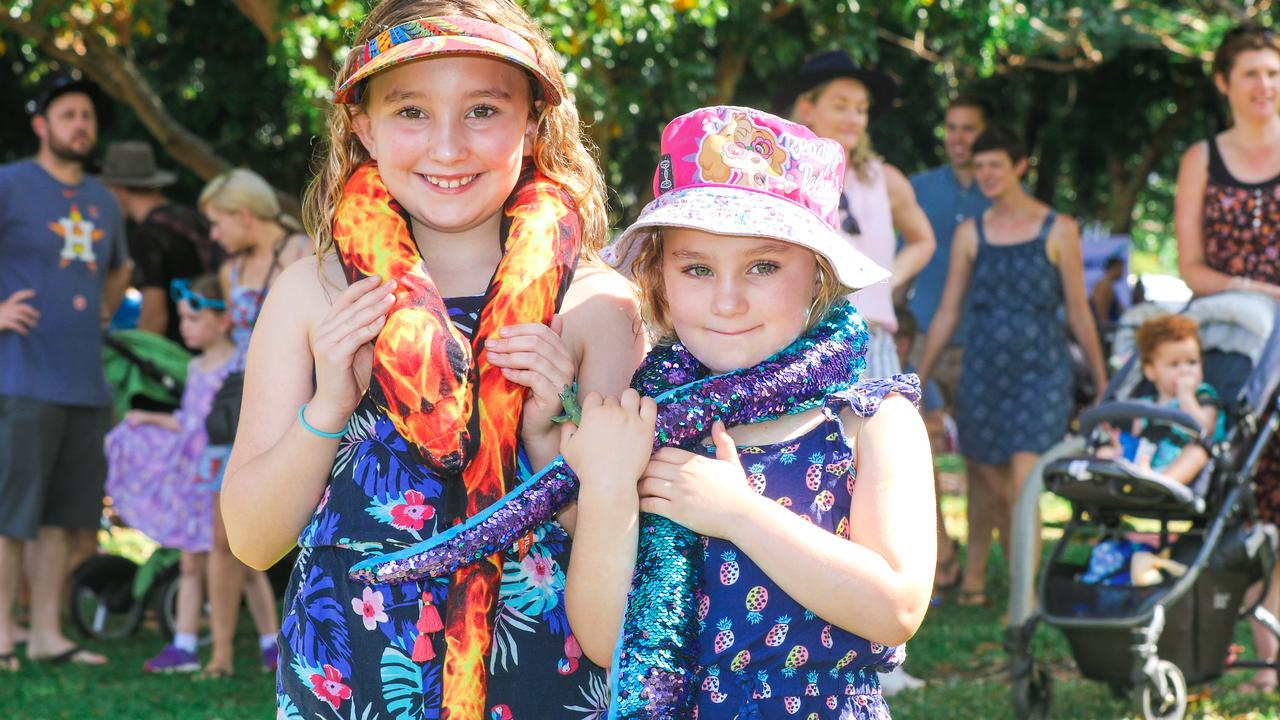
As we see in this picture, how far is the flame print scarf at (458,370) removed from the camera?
216cm

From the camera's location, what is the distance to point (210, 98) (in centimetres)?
1305

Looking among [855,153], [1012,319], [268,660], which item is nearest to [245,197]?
[268,660]

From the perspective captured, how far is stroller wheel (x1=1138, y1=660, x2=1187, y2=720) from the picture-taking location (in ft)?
15.4

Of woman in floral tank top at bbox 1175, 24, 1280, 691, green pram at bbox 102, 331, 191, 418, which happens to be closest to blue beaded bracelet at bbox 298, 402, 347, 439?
woman in floral tank top at bbox 1175, 24, 1280, 691

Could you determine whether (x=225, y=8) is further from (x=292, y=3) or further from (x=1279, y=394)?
(x=1279, y=394)

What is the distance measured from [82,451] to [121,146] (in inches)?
106

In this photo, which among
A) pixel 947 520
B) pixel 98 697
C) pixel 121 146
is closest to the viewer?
pixel 98 697

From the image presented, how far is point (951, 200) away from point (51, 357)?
4.65 meters

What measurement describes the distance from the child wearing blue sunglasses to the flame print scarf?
4.13 m

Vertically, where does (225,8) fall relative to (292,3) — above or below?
above

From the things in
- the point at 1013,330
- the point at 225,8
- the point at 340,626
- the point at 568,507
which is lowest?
the point at 340,626

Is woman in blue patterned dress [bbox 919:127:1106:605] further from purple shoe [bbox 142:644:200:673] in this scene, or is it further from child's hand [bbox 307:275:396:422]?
child's hand [bbox 307:275:396:422]

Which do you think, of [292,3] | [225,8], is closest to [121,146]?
[292,3]

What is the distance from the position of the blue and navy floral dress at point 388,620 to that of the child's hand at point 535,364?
0.40ft
